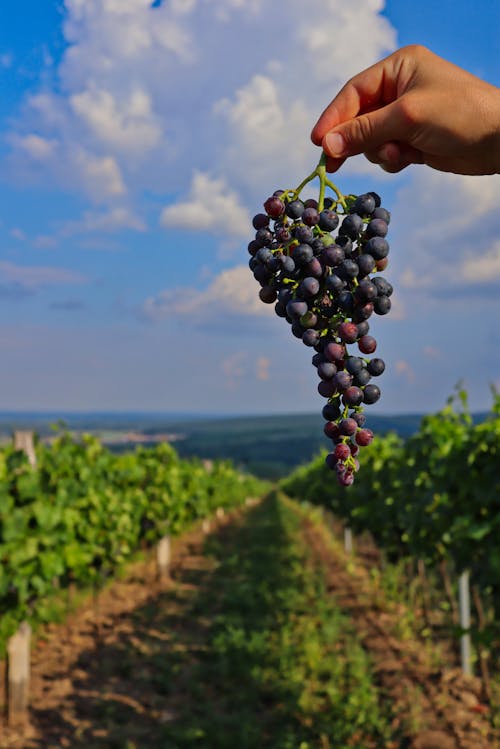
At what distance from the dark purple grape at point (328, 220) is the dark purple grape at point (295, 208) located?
0.13 feet

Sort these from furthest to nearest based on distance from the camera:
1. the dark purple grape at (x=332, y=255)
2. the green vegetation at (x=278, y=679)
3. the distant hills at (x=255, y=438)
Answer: the distant hills at (x=255, y=438) < the green vegetation at (x=278, y=679) < the dark purple grape at (x=332, y=255)

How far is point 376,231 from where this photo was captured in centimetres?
129

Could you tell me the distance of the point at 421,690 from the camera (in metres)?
7.07

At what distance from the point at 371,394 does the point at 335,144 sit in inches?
19.9

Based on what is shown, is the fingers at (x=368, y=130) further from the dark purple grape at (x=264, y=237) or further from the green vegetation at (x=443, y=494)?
the green vegetation at (x=443, y=494)

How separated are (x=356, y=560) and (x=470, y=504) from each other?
10.6m

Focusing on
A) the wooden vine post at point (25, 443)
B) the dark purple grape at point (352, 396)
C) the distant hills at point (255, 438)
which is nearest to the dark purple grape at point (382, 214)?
the dark purple grape at point (352, 396)

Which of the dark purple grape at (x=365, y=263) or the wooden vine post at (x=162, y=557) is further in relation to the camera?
the wooden vine post at (x=162, y=557)

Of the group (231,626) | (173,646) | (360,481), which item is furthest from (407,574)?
(173,646)

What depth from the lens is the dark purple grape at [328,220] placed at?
4.16 ft

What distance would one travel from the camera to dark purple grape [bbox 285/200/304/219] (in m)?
1.26

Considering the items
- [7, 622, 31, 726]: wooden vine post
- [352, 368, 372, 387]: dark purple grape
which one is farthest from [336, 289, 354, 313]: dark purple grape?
[7, 622, 31, 726]: wooden vine post

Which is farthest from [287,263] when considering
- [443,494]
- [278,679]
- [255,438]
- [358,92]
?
[255,438]

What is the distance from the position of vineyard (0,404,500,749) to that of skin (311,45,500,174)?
428 cm
